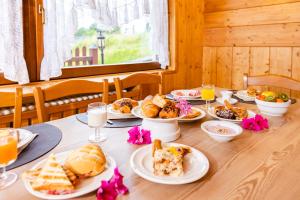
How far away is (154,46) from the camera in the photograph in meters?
2.76

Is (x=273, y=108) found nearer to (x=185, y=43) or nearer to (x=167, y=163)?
(x=167, y=163)

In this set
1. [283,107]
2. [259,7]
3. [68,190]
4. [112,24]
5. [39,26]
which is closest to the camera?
[68,190]

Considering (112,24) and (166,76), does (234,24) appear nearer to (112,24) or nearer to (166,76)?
(166,76)

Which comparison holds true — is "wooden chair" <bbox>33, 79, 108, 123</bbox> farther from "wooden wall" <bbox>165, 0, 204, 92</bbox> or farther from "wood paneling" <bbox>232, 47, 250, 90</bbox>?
"wood paneling" <bbox>232, 47, 250, 90</bbox>

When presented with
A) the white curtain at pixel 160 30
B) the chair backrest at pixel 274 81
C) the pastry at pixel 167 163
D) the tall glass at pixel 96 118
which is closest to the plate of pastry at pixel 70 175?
the pastry at pixel 167 163

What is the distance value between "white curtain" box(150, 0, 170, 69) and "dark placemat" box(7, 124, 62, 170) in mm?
1845

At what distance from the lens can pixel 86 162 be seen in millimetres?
673

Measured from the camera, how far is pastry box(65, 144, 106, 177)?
667 millimetres

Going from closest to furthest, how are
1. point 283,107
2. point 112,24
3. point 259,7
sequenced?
point 283,107 → point 112,24 → point 259,7

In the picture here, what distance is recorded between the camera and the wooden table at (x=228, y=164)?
640 millimetres

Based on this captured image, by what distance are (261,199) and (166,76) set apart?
92.1 inches

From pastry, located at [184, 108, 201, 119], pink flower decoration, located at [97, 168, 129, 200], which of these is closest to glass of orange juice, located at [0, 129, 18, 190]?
pink flower decoration, located at [97, 168, 129, 200]

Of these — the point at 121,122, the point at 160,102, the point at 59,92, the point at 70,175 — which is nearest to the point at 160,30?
the point at 59,92

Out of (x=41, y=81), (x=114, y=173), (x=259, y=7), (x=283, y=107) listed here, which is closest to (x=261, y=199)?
(x=114, y=173)
